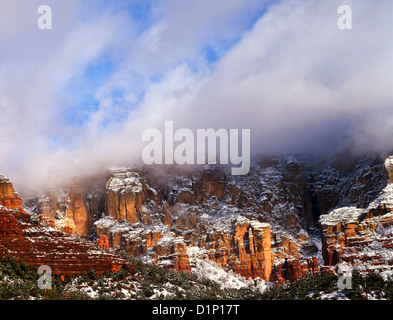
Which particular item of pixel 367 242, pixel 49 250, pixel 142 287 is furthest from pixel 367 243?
pixel 49 250

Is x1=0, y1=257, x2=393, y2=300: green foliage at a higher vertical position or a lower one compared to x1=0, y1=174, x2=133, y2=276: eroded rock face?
lower

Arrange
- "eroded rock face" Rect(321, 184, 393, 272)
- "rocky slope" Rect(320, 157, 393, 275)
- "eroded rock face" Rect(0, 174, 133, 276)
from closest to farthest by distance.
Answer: "eroded rock face" Rect(0, 174, 133, 276) → "rocky slope" Rect(320, 157, 393, 275) → "eroded rock face" Rect(321, 184, 393, 272)

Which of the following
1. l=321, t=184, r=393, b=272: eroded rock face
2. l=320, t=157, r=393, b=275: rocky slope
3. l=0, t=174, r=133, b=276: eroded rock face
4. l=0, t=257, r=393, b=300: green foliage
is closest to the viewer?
l=0, t=257, r=393, b=300: green foliage

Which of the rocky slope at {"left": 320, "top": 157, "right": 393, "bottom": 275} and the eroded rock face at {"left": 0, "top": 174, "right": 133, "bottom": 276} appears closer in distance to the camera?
the eroded rock face at {"left": 0, "top": 174, "right": 133, "bottom": 276}

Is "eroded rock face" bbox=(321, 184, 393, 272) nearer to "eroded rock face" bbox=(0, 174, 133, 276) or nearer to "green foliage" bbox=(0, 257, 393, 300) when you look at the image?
"green foliage" bbox=(0, 257, 393, 300)

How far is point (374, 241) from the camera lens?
159m

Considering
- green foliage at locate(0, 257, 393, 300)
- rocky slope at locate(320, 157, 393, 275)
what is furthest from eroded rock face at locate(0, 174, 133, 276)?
rocky slope at locate(320, 157, 393, 275)

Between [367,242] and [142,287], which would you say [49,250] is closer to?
[142,287]

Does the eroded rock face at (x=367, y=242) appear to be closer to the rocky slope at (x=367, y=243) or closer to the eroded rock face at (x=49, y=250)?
the rocky slope at (x=367, y=243)

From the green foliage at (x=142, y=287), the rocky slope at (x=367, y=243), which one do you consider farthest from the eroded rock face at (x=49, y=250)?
the rocky slope at (x=367, y=243)

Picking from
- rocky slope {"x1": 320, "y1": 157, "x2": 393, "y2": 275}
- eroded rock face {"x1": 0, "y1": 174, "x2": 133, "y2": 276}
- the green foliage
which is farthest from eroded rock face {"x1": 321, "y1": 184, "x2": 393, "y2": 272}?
eroded rock face {"x1": 0, "y1": 174, "x2": 133, "y2": 276}

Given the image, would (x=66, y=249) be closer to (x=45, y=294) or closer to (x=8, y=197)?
(x=45, y=294)

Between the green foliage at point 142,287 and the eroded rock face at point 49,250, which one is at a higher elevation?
the eroded rock face at point 49,250
